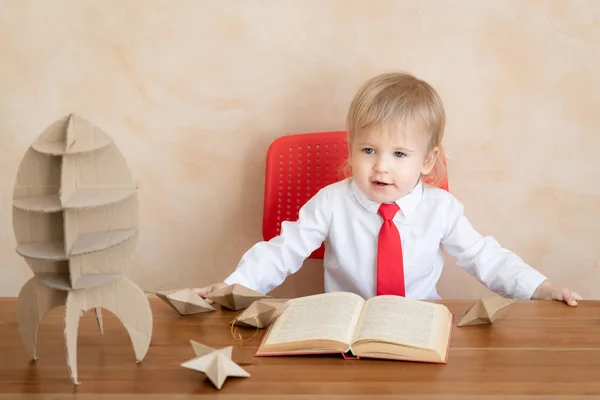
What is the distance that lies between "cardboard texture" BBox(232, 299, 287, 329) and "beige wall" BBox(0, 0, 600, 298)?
2.40 ft

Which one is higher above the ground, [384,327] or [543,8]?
[543,8]

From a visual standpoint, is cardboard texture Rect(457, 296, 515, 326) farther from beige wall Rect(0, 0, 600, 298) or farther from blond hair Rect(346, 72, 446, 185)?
beige wall Rect(0, 0, 600, 298)

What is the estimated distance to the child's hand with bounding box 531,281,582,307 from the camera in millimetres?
1599

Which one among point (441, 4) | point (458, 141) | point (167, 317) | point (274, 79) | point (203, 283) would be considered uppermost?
point (441, 4)

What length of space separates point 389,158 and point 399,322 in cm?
51

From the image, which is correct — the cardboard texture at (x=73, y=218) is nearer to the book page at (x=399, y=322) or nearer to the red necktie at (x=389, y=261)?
the book page at (x=399, y=322)

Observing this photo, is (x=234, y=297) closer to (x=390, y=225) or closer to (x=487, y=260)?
(x=390, y=225)

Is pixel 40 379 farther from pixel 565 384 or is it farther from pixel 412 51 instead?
pixel 412 51

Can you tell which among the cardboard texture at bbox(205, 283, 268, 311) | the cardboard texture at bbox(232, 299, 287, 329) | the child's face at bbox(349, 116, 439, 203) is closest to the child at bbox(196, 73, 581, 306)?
the child's face at bbox(349, 116, 439, 203)

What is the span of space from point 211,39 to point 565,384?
1.28m

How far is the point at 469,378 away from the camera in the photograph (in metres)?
1.23

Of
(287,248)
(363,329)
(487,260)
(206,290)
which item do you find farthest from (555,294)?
(206,290)

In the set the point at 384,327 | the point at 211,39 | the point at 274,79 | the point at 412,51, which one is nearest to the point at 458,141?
the point at 412,51

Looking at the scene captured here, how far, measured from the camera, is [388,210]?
6.14ft
